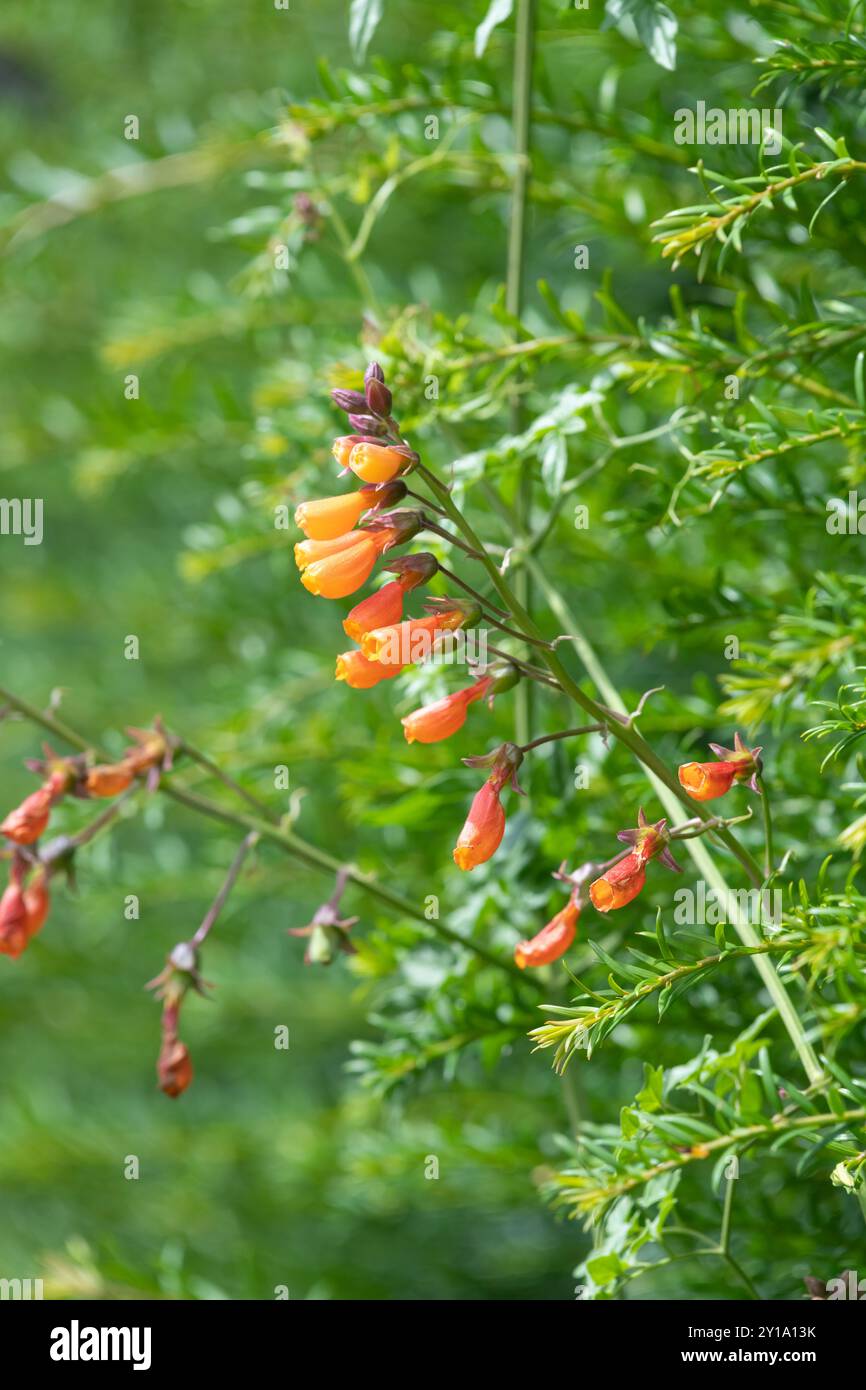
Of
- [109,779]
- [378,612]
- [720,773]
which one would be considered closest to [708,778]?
[720,773]

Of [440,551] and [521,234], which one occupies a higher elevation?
[521,234]

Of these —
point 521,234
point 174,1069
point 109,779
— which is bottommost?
point 174,1069

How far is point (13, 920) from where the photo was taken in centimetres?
48

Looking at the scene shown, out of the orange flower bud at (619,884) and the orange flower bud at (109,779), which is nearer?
the orange flower bud at (619,884)

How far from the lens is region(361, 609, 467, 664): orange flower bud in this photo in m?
0.36

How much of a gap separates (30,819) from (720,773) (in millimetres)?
248

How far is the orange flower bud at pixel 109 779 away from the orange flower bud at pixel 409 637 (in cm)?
16

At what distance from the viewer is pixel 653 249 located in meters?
0.59

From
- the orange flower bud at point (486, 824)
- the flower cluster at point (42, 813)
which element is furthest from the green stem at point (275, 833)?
the orange flower bud at point (486, 824)

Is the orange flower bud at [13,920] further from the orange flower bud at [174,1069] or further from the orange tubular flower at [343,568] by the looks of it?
the orange tubular flower at [343,568]

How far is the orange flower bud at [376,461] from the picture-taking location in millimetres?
339

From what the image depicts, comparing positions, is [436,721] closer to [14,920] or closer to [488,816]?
[488,816]

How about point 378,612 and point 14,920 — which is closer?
point 378,612

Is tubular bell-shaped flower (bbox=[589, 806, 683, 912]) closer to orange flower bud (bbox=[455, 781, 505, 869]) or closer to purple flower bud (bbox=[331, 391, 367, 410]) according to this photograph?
orange flower bud (bbox=[455, 781, 505, 869])
